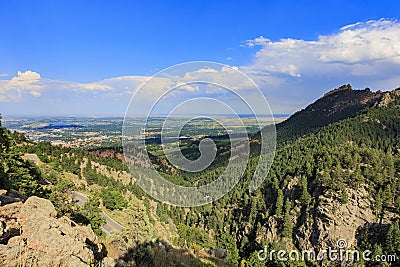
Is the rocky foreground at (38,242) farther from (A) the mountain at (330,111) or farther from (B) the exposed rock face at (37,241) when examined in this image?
(A) the mountain at (330,111)

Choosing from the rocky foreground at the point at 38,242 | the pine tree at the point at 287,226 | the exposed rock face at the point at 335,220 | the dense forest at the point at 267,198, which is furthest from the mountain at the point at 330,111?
the rocky foreground at the point at 38,242

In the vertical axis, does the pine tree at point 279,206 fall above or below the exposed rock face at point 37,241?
below

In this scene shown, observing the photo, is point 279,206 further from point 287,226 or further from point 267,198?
point 267,198

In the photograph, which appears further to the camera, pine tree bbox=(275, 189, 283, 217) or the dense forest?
pine tree bbox=(275, 189, 283, 217)

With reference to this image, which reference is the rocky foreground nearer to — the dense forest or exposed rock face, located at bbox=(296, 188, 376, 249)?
the dense forest

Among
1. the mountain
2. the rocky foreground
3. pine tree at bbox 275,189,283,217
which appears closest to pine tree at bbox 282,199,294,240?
pine tree at bbox 275,189,283,217

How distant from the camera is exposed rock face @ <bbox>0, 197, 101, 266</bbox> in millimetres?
7117

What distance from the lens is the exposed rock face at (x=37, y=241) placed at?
712 cm

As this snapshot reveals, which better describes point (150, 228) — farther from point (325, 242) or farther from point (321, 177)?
point (321, 177)

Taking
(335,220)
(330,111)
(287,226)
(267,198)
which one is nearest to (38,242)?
(335,220)

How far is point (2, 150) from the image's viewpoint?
960 inches

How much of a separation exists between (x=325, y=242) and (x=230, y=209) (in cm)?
3107

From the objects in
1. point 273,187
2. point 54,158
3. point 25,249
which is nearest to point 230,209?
point 273,187

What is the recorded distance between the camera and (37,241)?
8.13m
